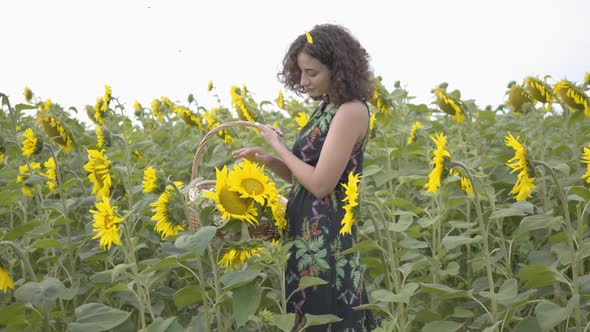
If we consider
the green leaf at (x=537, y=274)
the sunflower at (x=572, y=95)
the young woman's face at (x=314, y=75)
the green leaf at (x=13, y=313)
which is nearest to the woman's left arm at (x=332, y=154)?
the young woman's face at (x=314, y=75)

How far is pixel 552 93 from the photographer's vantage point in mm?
3078

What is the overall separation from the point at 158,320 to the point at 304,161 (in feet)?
2.16

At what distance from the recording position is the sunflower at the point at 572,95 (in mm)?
2857

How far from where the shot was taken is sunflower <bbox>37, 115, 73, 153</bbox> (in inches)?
118

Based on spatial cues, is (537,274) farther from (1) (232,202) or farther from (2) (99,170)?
(2) (99,170)

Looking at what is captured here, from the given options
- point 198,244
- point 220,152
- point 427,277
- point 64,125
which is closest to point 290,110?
point 220,152

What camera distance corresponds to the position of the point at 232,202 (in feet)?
6.29

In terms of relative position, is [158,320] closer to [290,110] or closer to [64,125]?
[64,125]

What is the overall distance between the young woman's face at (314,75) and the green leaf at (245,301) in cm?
67

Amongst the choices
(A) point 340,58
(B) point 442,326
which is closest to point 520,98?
(A) point 340,58

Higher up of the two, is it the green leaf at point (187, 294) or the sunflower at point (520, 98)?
the sunflower at point (520, 98)

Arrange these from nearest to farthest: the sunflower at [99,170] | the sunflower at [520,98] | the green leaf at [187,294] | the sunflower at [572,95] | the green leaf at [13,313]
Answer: the green leaf at [187,294] < the green leaf at [13,313] < the sunflower at [99,170] < the sunflower at [572,95] < the sunflower at [520,98]

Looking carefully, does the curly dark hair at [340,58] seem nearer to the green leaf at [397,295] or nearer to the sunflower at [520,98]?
the green leaf at [397,295]

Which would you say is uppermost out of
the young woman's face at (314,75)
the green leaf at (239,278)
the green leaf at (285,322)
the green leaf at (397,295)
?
the young woman's face at (314,75)
